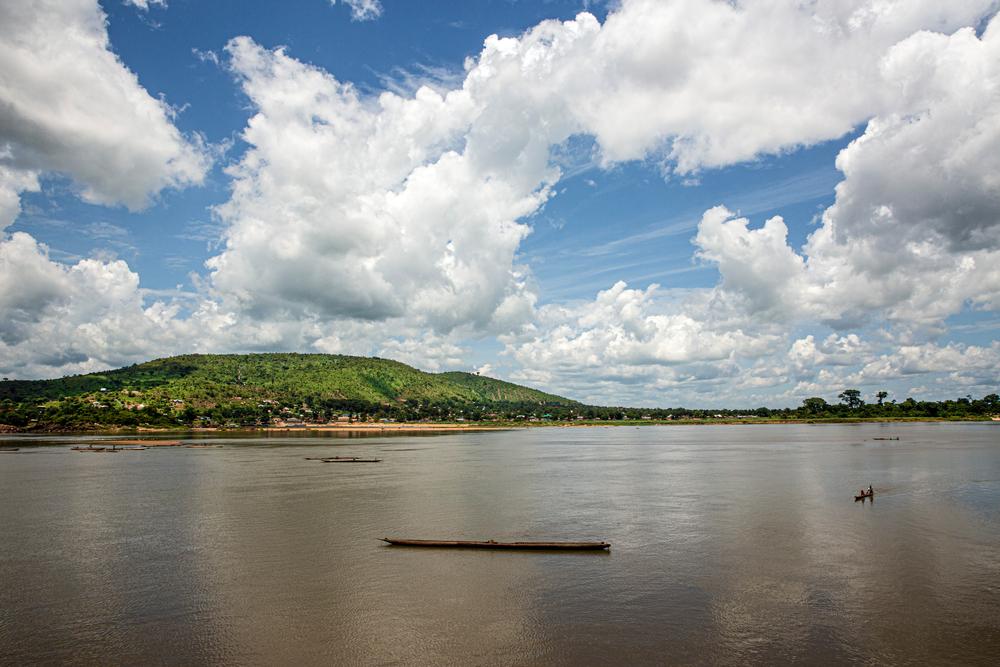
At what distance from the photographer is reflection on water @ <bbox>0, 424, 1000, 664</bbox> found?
21.7m

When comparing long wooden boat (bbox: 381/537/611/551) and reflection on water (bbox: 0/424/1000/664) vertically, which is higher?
long wooden boat (bbox: 381/537/611/551)

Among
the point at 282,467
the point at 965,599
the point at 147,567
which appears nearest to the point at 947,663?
the point at 965,599

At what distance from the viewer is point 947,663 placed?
65.5 ft

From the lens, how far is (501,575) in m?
29.9

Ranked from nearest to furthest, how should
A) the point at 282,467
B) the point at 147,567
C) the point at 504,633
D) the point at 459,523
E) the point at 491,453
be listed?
1. the point at 504,633
2. the point at 147,567
3. the point at 459,523
4. the point at 282,467
5. the point at 491,453

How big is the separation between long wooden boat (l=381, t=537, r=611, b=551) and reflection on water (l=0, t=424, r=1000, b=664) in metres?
0.69

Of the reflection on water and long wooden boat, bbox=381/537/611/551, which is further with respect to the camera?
long wooden boat, bbox=381/537/611/551

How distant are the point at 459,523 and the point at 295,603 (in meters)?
17.9

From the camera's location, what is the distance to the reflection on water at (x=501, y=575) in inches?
856

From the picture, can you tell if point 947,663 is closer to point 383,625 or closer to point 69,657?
point 383,625

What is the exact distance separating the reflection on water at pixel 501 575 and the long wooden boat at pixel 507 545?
0.69 meters

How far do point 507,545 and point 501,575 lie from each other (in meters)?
4.56

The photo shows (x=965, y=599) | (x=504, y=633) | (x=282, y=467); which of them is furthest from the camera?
(x=282, y=467)

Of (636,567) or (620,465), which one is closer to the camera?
(636,567)
